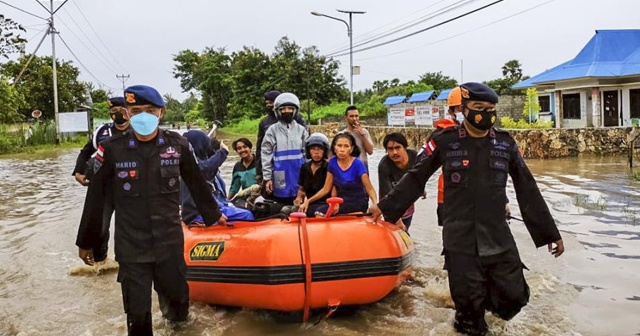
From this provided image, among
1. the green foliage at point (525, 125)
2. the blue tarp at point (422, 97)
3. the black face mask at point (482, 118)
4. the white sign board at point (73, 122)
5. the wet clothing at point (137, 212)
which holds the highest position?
the blue tarp at point (422, 97)

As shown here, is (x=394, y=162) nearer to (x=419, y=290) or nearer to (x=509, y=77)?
(x=419, y=290)

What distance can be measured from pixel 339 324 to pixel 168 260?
1.47m

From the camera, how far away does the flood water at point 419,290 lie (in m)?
4.30

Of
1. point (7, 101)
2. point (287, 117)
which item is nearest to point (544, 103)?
point (7, 101)

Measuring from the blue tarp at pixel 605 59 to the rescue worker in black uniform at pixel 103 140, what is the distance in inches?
783

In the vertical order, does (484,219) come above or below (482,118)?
below

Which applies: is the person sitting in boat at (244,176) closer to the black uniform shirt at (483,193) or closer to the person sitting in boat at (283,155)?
the person sitting in boat at (283,155)

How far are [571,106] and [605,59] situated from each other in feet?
7.56

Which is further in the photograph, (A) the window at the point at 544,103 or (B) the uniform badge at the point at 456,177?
(A) the window at the point at 544,103

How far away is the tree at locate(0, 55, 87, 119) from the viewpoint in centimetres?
3450

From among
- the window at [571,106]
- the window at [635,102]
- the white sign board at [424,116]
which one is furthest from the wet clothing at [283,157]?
the window at [571,106]

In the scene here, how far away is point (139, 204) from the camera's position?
3.44m

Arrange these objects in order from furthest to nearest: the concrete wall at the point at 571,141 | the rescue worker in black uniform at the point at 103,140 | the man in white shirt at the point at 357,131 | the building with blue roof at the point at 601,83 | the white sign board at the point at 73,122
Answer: the white sign board at the point at 73,122, the building with blue roof at the point at 601,83, the concrete wall at the point at 571,141, the man in white shirt at the point at 357,131, the rescue worker in black uniform at the point at 103,140

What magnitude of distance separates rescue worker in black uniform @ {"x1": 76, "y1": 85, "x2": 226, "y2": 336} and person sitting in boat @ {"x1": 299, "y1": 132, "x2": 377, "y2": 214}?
4.97ft
